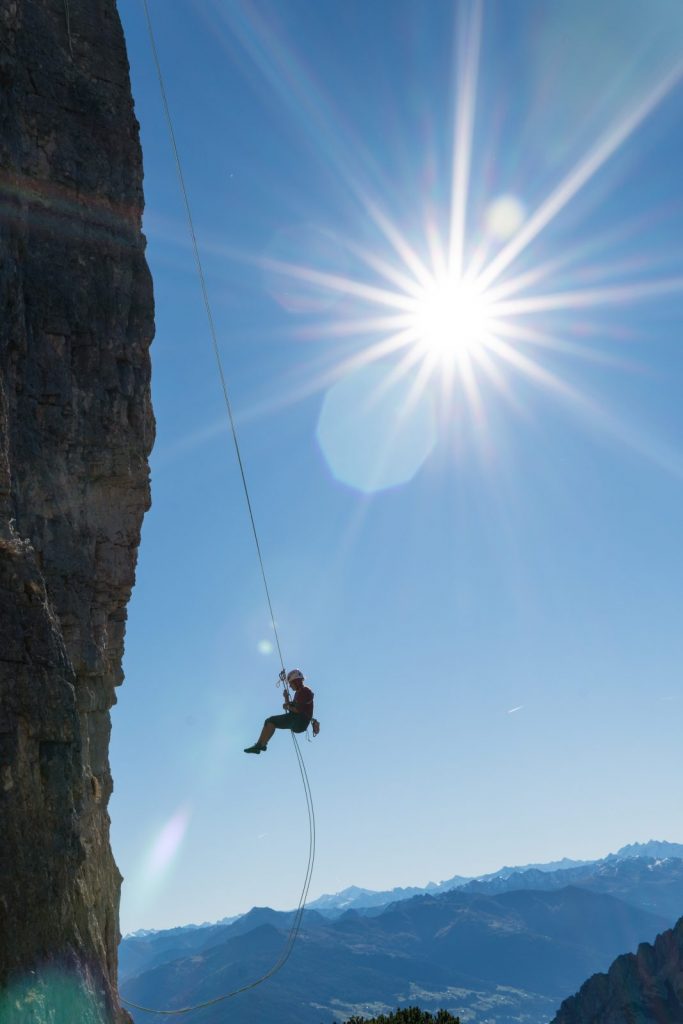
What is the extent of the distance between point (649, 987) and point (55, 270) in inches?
4492

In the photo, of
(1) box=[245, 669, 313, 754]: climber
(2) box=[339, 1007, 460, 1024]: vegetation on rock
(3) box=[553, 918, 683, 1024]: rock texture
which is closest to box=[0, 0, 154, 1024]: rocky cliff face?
(1) box=[245, 669, 313, 754]: climber

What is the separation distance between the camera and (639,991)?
10400cm

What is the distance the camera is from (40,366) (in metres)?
18.1

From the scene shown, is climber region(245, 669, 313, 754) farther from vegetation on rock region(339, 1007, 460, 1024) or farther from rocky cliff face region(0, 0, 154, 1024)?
vegetation on rock region(339, 1007, 460, 1024)

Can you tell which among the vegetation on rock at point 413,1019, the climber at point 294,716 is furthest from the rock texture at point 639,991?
the climber at point 294,716

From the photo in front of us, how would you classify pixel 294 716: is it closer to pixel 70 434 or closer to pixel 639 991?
pixel 70 434

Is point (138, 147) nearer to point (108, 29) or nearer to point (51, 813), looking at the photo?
point (108, 29)

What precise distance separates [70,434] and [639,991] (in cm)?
11226

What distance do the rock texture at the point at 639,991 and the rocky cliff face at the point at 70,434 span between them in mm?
103099

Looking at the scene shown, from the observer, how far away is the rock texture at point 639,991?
99.8 metres

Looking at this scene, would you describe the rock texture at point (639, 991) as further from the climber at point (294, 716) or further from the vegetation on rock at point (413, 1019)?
the climber at point (294, 716)

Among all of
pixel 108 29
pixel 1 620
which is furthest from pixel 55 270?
pixel 1 620

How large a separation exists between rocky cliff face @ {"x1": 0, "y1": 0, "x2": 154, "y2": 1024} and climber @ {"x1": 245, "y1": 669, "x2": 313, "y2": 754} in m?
3.53

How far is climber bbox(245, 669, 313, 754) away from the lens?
18.7m
